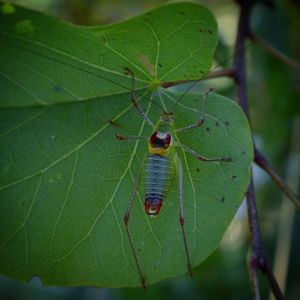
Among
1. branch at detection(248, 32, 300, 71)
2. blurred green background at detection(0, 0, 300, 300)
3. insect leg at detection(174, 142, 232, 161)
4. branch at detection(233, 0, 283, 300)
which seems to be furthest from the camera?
blurred green background at detection(0, 0, 300, 300)

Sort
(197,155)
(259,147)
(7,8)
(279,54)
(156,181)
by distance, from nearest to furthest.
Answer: (7,8), (197,155), (156,181), (279,54), (259,147)

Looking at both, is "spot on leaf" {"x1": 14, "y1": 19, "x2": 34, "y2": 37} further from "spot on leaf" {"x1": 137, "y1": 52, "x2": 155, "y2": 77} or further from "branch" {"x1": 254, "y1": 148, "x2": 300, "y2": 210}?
"branch" {"x1": 254, "y1": 148, "x2": 300, "y2": 210}

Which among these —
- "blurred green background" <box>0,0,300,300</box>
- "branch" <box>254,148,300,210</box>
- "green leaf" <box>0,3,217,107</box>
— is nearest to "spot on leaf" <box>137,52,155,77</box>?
"green leaf" <box>0,3,217,107</box>

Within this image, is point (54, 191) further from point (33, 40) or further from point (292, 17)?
point (292, 17)

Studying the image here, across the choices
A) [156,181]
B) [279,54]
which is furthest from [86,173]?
[279,54]

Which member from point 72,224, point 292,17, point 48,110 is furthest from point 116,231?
point 292,17

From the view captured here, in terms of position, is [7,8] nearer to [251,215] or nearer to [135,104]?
[135,104]
